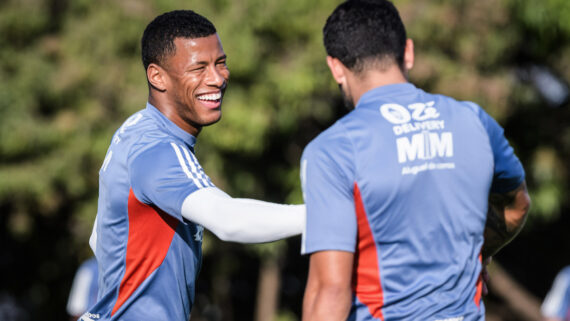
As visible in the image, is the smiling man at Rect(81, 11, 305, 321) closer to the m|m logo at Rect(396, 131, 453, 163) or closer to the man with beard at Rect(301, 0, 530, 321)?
the man with beard at Rect(301, 0, 530, 321)

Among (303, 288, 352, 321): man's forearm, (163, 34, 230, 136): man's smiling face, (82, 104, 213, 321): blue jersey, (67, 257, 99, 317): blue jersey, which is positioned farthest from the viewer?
(67, 257, 99, 317): blue jersey

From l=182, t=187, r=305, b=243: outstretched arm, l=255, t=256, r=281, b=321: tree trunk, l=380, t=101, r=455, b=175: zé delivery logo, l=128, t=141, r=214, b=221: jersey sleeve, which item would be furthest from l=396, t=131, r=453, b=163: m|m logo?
l=255, t=256, r=281, b=321: tree trunk

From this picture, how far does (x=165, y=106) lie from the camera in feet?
10.5

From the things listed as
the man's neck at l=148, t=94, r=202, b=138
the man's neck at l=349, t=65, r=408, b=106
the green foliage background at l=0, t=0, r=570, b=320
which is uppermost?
the man's neck at l=349, t=65, r=408, b=106

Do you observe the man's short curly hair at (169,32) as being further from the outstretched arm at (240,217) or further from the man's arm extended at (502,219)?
the man's arm extended at (502,219)

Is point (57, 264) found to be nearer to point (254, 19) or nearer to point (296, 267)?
point (296, 267)

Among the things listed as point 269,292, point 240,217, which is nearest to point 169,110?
point 240,217

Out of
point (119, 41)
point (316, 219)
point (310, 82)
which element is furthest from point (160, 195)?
Answer: point (119, 41)

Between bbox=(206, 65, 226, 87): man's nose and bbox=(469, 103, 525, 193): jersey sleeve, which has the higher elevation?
bbox=(206, 65, 226, 87): man's nose

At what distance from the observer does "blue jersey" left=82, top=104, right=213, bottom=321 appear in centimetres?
A: 287

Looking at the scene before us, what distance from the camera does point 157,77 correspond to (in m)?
3.21

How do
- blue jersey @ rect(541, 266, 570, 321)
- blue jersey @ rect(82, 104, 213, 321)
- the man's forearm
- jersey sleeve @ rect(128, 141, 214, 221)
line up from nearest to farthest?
the man's forearm, jersey sleeve @ rect(128, 141, 214, 221), blue jersey @ rect(82, 104, 213, 321), blue jersey @ rect(541, 266, 570, 321)

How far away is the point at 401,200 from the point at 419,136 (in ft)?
0.86

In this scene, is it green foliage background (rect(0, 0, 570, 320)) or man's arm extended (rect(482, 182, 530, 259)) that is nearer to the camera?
man's arm extended (rect(482, 182, 530, 259))
